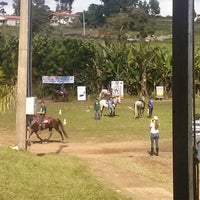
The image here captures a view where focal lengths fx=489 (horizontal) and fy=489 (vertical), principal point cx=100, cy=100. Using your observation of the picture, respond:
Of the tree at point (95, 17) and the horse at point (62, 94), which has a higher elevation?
the tree at point (95, 17)

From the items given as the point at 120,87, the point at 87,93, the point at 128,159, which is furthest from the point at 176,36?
the point at 87,93

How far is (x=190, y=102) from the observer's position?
134 inches

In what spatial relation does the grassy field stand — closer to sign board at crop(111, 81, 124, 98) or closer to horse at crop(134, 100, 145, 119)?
horse at crop(134, 100, 145, 119)

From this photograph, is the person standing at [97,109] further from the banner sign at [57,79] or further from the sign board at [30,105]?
the banner sign at [57,79]

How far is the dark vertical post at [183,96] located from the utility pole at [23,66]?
9592mm

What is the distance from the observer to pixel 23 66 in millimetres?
12758

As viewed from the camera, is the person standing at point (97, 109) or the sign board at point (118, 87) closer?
the person standing at point (97, 109)

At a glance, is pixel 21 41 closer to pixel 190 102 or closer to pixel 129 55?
pixel 190 102

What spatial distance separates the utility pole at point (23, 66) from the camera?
1272cm

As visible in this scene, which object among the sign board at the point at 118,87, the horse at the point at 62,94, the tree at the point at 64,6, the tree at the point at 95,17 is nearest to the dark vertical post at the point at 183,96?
the sign board at the point at 118,87

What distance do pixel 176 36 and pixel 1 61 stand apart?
41.1m

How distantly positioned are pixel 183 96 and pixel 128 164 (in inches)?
423

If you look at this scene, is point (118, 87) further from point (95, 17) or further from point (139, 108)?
point (95, 17)

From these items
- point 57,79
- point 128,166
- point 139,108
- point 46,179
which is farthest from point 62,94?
point 46,179
